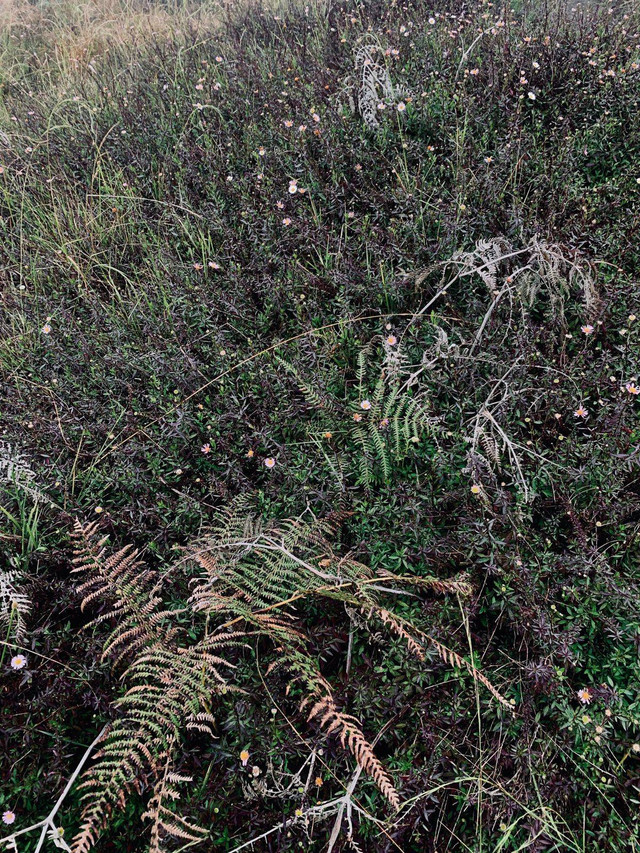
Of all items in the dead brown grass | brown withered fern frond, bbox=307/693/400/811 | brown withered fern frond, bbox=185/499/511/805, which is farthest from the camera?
the dead brown grass

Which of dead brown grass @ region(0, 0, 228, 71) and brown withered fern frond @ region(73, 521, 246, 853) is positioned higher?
dead brown grass @ region(0, 0, 228, 71)

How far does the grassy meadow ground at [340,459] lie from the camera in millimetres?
1876

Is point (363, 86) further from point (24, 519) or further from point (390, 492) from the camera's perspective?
point (24, 519)

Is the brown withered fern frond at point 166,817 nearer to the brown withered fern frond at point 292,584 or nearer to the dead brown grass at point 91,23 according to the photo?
the brown withered fern frond at point 292,584

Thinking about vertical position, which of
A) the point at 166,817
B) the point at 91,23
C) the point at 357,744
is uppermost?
the point at 91,23

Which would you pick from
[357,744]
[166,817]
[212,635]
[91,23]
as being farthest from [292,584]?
[91,23]

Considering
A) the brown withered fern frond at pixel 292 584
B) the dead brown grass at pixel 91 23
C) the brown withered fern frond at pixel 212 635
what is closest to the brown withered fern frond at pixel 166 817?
the brown withered fern frond at pixel 212 635

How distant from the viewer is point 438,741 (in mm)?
1888

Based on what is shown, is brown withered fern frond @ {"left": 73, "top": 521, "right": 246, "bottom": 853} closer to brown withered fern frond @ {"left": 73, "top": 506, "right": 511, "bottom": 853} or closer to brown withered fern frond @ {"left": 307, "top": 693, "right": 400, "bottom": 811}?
brown withered fern frond @ {"left": 73, "top": 506, "right": 511, "bottom": 853}

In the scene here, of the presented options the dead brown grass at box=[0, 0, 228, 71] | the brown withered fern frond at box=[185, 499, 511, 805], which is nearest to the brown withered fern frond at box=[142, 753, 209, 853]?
the brown withered fern frond at box=[185, 499, 511, 805]

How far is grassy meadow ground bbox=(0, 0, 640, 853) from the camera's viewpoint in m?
1.88

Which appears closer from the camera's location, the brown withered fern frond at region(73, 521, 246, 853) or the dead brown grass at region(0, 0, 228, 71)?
the brown withered fern frond at region(73, 521, 246, 853)

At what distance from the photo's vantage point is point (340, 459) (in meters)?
2.53

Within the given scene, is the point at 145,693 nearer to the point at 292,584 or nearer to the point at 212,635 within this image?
the point at 212,635
